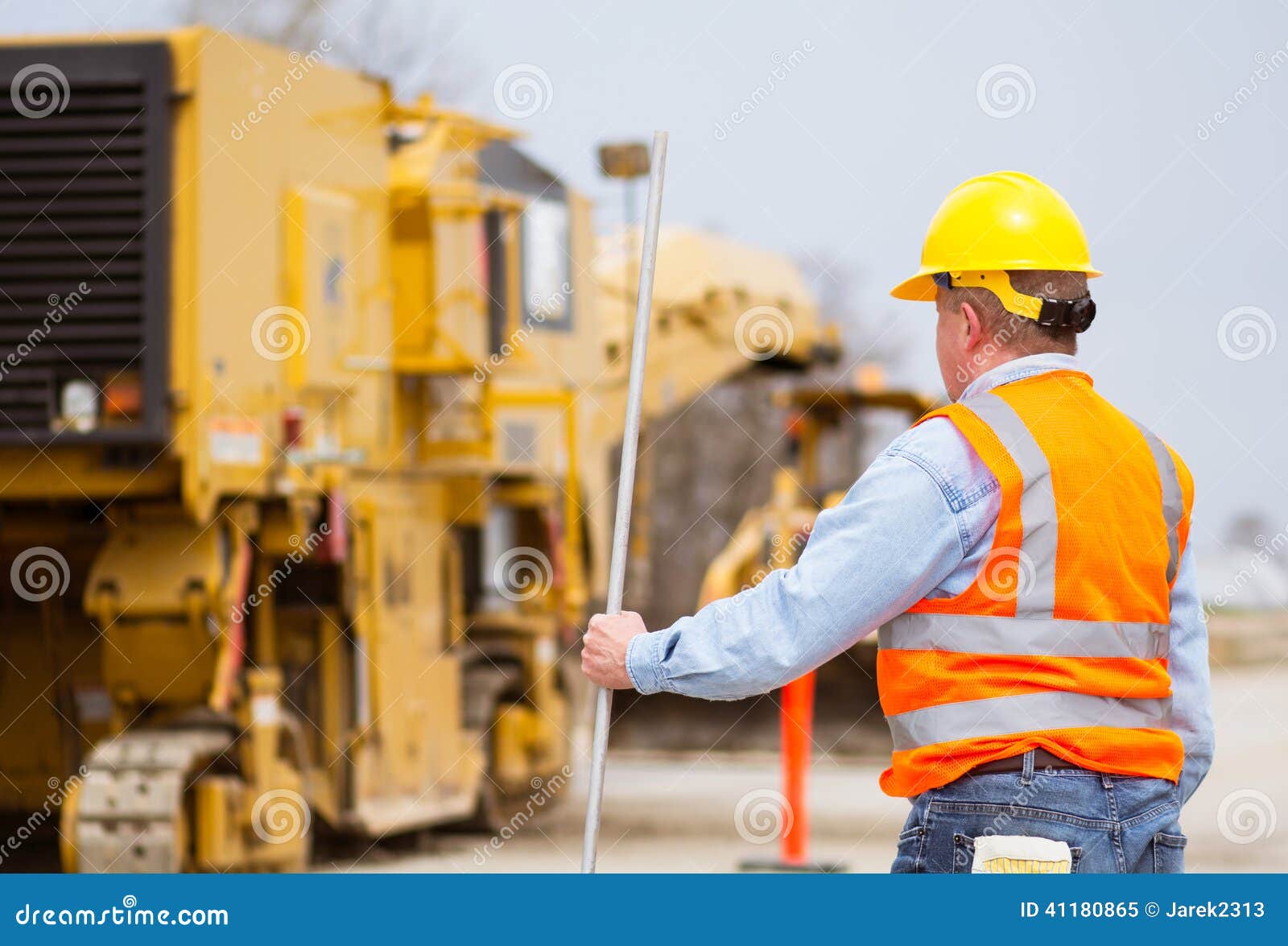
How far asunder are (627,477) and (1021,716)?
0.90m

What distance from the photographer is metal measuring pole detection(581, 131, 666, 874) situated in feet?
11.8

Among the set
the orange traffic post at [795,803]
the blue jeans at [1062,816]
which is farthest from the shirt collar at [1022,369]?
the orange traffic post at [795,803]

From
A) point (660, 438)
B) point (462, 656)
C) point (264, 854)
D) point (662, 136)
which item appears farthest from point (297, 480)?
point (660, 438)

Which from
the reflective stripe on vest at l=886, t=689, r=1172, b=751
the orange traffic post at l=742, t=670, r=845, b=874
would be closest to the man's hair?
the reflective stripe on vest at l=886, t=689, r=1172, b=751

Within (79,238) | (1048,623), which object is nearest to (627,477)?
(1048,623)

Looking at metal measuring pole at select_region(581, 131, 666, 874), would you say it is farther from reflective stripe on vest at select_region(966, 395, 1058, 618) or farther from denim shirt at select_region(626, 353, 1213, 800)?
reflective stripe on vest at select_region(966, 395, 1058, 618)

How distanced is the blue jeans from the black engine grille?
17.6 ft

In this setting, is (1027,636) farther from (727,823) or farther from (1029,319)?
(727,823)

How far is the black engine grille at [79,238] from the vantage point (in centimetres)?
795

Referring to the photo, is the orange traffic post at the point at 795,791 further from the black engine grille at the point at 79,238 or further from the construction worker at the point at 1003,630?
the construction worker at the point at 1003,630

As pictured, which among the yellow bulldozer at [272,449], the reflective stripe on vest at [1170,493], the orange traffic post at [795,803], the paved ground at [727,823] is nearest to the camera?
the reflective stripe on vest at [1170,493]

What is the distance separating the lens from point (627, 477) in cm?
374
